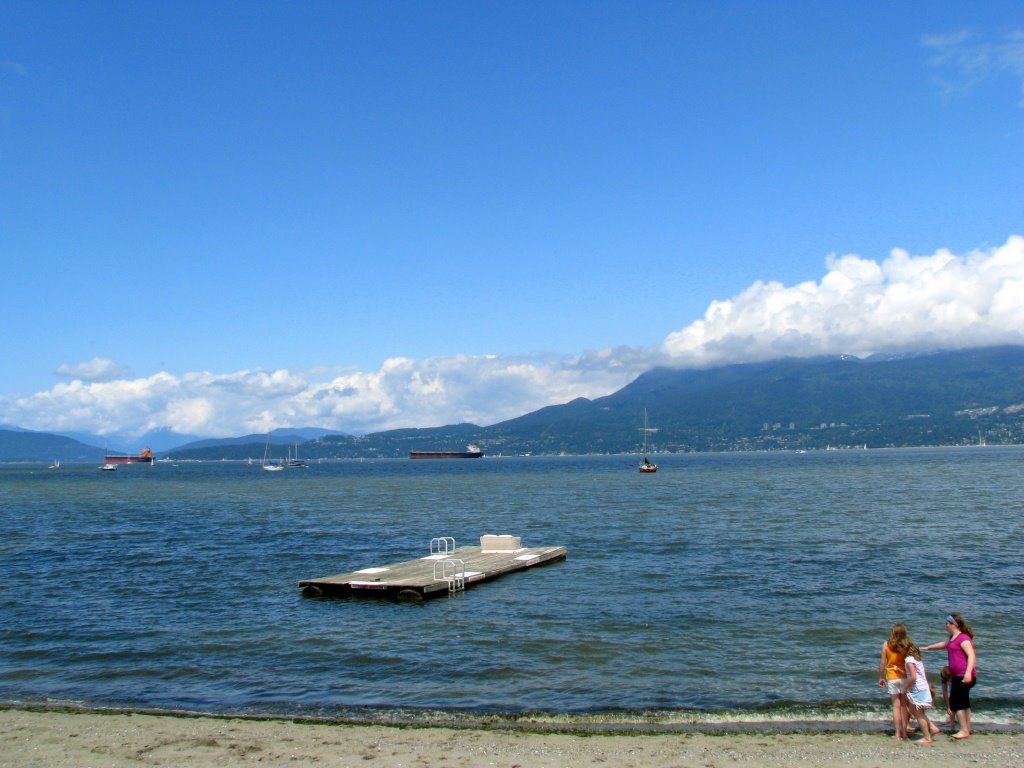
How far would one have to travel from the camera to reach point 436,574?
35.1 m

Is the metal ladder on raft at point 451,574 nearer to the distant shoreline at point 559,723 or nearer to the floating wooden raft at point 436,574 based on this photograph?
the floating wooden raft at point 436,574

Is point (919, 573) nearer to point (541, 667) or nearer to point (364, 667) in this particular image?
point (541, 667)

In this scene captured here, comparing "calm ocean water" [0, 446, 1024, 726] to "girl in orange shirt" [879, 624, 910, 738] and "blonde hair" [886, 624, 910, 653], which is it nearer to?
"girl in orange shirt" [879, 624, 910, 738]

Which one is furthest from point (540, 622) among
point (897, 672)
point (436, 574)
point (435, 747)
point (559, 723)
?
point (897, 672)

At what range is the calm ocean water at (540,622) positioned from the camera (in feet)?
63.5

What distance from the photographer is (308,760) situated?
14781 millimetres

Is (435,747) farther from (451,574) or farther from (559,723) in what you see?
(451,574)

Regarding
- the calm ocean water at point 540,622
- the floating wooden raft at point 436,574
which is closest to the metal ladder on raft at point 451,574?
the floating wooden raft at point 436,574

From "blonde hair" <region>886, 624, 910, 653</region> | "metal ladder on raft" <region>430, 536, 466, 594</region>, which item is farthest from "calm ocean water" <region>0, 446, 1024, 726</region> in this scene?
"blonde hair" <region>886, 624, 910, 653</region>

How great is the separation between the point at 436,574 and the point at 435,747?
19.8m

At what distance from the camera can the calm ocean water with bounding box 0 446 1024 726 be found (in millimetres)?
19359

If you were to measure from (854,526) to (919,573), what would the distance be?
19.3 meters

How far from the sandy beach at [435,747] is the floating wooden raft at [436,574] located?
15.5m

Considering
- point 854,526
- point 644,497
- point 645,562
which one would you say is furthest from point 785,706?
point 644,497
